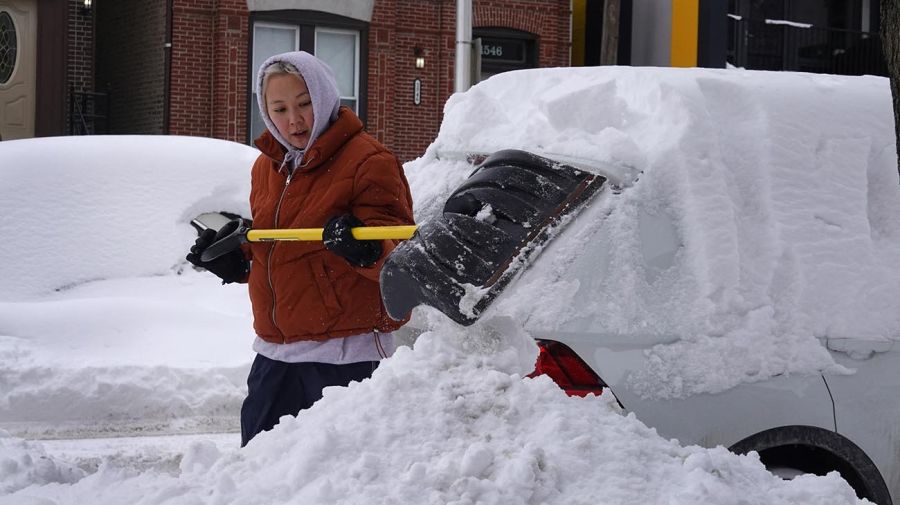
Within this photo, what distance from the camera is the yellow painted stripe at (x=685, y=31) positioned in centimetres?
1688

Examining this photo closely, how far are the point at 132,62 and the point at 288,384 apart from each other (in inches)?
575

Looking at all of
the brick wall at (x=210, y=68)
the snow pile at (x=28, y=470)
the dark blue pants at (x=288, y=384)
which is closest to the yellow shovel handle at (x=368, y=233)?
the dark blue pants at (x=288, y=384)

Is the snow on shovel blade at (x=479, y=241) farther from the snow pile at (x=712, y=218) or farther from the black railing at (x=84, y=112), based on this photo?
the black railing at (x=84, y=112)

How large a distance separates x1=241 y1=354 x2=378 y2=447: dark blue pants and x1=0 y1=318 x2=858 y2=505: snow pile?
1.74 feet

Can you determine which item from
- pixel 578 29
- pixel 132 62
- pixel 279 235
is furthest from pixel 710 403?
pixel 578 29

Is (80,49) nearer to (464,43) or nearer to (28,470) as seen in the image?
(464,43)

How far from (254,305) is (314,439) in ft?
3.37

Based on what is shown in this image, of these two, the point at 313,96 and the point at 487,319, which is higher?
the point at 313,96

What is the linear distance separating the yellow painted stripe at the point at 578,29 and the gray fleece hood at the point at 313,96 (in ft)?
49.6

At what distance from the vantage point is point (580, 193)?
334cm

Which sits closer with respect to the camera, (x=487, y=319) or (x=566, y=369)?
(x=487, y=319)

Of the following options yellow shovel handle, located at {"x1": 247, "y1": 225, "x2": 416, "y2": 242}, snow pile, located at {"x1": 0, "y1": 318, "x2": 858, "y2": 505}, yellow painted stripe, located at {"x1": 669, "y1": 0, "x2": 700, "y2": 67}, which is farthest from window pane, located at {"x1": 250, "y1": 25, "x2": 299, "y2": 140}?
snow pile, located at {"x1": 0, "y1": 318, "x2": 858, "y2": 505}

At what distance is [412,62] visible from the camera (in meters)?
17.0

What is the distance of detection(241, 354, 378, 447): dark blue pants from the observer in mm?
3525
